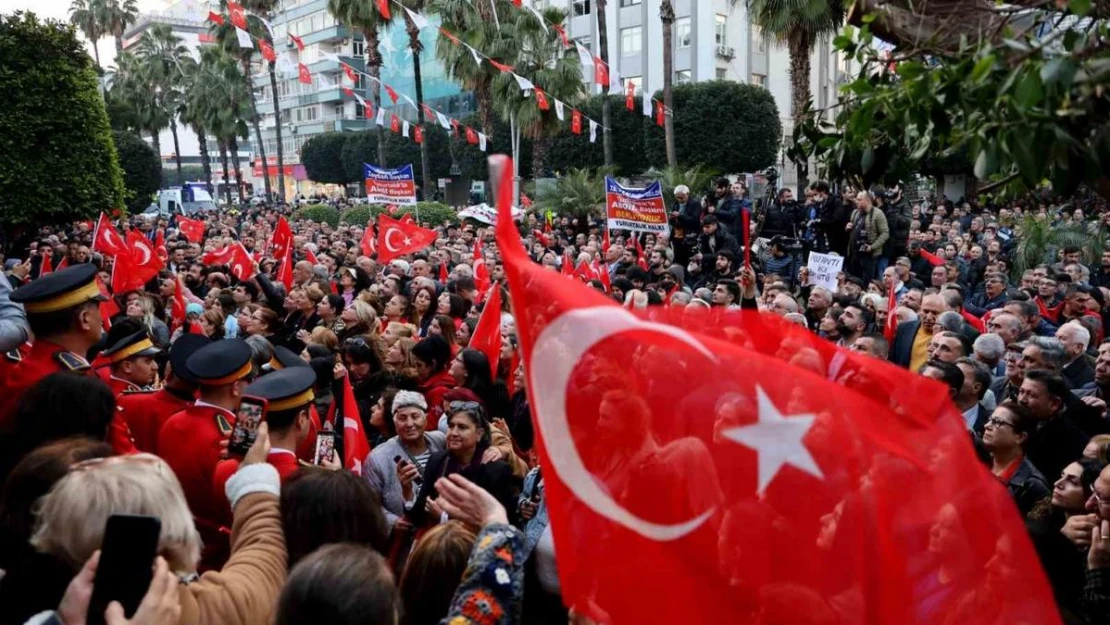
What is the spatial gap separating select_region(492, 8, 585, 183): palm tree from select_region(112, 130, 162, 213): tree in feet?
71.6

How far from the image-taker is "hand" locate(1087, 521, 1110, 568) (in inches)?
124

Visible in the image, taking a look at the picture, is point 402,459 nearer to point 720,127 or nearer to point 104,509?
point 104,509

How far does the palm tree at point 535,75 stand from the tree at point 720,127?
706 cm

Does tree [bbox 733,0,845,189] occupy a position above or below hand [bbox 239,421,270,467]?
above

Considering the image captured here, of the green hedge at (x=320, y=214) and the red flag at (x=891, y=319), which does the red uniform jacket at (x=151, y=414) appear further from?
the green hedge at (x=320, y=214)

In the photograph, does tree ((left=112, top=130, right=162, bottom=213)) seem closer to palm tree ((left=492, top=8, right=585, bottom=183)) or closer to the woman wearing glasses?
palm tree ((left=492, top=8, right=585, bottom=183))

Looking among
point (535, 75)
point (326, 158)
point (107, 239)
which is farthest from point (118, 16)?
point (107, 239)

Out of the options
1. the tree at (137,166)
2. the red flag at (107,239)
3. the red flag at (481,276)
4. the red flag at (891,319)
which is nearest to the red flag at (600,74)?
the red flag at (481,276)

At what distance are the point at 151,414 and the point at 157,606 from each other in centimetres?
262

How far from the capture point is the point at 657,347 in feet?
7.64

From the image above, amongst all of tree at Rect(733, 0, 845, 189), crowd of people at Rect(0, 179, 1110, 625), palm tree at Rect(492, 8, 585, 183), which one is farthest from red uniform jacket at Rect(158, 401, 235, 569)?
palm tree at Rect(492, 8, 585, 183)

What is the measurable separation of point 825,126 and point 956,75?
3.81ft

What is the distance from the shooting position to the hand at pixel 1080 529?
3377mm

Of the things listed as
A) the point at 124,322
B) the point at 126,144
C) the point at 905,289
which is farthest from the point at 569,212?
the point at 126,144
